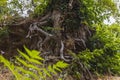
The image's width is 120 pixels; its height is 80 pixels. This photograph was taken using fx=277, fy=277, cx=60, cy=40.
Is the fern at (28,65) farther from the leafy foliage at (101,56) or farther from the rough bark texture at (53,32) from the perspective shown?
the rough bark texture at (53,32)

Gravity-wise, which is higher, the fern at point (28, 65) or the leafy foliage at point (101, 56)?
the fern at point (28, 65)

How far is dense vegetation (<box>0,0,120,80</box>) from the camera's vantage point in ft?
19.4

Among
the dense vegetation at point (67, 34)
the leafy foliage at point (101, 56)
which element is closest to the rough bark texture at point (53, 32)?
the dense vegetation at point (67, 34)

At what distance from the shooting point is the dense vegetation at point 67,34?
5914 mm

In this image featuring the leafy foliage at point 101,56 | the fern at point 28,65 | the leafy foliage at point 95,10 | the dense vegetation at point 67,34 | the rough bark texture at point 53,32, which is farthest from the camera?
the leafy foliage at point 95,10

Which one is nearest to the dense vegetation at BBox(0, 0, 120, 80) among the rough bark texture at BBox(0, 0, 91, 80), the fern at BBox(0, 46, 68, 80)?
the rough bark texture at BBox(0, 0, 91, 80)

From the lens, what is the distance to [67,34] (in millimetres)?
6293

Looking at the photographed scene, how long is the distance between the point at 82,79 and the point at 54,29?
1.28 m

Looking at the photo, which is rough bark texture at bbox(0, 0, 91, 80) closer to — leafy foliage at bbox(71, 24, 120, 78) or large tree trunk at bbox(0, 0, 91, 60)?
large tree trunk at bbox(0, 0, 91, 60)

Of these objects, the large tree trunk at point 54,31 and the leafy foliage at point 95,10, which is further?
the leafy foliage at point 95,10

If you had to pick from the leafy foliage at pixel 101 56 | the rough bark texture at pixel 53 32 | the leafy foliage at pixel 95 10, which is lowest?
the leafy foliage at pixel 101 56

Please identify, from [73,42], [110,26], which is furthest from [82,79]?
[110,26]

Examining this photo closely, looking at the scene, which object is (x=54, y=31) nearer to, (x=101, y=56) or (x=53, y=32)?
(x=53, y=32)

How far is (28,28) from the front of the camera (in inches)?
251
